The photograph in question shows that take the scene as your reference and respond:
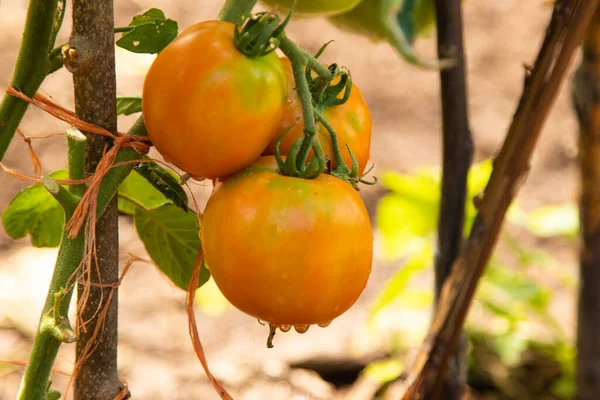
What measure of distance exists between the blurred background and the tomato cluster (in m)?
0.90

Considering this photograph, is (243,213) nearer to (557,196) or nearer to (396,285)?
(396,285)

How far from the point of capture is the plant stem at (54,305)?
40cm

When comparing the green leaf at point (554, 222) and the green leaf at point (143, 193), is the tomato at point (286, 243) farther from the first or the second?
the green leaf at point (554, 222)

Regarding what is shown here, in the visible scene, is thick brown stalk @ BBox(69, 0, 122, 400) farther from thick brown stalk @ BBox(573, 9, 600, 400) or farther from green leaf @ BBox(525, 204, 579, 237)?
green leaf @ BBox(525, 204, 579, 237)

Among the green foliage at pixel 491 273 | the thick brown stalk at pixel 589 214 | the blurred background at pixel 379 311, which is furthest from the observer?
the blurred background at pixel 379 311

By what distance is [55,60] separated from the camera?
0.44 meters

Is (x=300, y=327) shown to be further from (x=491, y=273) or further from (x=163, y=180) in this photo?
(x=491, y=273)

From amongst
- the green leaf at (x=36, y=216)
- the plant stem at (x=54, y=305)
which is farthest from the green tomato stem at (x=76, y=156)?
the green leaf at (x=36, y=216)

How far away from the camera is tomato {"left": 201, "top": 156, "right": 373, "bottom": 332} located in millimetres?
366

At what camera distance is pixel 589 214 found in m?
0.93

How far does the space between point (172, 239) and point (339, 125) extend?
17 cm

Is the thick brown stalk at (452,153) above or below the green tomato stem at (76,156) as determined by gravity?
below

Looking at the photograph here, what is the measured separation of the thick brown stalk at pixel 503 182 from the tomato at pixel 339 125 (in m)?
0.27

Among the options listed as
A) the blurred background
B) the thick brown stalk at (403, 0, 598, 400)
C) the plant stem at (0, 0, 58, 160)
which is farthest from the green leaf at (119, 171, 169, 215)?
the blurred background
